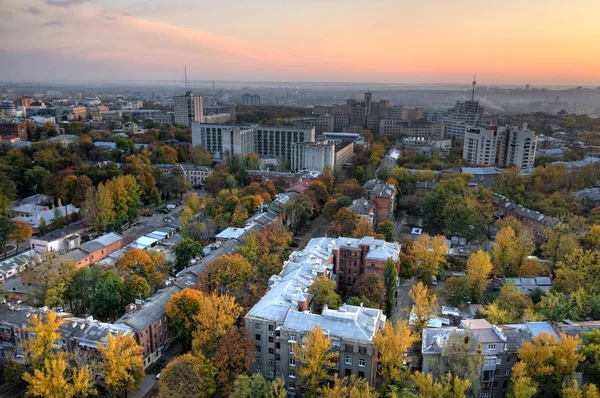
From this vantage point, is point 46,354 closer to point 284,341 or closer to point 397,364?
point 284,341

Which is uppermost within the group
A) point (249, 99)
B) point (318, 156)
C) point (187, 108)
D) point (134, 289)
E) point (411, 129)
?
point (249, 99)

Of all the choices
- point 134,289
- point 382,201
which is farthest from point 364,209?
point 134,289

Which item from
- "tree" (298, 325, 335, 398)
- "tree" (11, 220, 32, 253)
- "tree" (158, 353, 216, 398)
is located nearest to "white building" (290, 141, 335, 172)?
"tree" (11, 220, 32, 253)

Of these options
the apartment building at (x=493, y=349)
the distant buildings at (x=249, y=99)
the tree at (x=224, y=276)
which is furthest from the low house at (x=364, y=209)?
the distant buildings at (x=249, y=99)

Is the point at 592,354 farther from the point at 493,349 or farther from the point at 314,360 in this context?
the point at 314,360

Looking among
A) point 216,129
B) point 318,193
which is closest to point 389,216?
point 318,193
